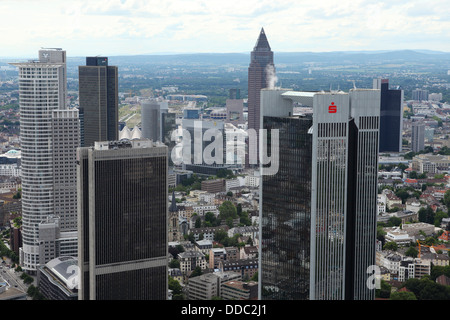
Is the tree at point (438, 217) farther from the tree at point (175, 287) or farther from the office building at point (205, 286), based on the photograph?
the tree at point (175, 287)

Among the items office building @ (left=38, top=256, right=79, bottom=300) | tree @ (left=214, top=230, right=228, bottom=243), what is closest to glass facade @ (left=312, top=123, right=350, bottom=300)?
office building @ (left=38, top=256, right=79, bottom=300)

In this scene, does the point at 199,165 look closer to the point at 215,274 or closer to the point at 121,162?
the point at 215,274

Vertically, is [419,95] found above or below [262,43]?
below

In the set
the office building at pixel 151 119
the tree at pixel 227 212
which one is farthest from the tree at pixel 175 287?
the office building at pixel 151 119

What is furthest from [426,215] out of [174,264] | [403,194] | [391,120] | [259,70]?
[259,70]

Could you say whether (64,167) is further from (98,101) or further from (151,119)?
(151,119)

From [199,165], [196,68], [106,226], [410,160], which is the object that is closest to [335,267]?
[106,226]

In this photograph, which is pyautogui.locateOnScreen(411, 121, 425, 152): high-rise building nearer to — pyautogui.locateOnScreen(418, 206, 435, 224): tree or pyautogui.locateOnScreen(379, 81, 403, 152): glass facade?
pyautogui.locateOnScreen(379, 81, 403, 152): glass facade
